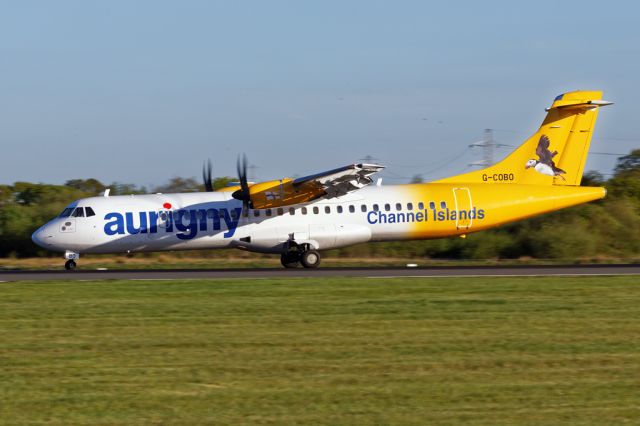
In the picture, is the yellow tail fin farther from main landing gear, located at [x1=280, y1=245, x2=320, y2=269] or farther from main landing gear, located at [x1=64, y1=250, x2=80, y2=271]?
main landing gear, located at [x1=64, y1=250, x2=80, y2=271]

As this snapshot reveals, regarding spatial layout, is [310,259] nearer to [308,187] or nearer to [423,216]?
[308,187]

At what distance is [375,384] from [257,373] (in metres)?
1.60

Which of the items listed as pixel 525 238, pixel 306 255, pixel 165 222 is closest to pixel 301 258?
pixel 306 255

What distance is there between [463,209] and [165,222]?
958 cm

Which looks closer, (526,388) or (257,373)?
(526,388)

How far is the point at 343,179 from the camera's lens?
2755 cm

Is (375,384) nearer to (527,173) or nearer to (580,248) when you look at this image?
(527,173)

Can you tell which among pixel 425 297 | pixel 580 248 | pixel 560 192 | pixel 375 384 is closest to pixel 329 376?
pixel 375 384

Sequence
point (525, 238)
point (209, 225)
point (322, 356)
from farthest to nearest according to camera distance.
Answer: point (525, 238) → point (209, 225) → point (322, 356)

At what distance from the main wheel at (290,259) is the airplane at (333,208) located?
0.03 m

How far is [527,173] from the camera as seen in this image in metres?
30.8

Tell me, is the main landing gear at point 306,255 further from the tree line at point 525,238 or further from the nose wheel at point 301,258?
the tree line at point 525,238

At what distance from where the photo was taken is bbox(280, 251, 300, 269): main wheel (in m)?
28.9

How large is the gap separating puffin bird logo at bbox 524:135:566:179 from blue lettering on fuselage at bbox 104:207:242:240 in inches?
439
